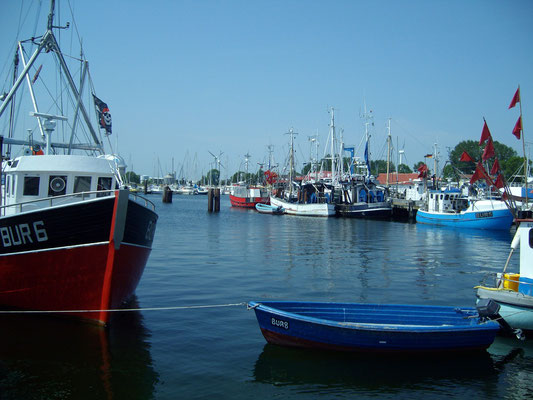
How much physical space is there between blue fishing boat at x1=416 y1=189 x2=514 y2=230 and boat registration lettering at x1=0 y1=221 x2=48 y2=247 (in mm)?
44439

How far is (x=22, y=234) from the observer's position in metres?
11.8

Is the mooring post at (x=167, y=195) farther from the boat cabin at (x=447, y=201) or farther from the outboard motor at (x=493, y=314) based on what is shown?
the outboard motor at (x=493, y=314)

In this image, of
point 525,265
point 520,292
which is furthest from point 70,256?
point 525,265

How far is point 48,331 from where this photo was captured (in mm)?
12109

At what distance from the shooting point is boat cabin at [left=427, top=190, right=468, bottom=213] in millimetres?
53531

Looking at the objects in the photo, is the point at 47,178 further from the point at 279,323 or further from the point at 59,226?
the point at 279,323

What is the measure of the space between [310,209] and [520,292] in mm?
53673

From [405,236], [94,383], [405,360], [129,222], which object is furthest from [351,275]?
[405,236]

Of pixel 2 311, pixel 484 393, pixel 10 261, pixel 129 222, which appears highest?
pixel 129 222

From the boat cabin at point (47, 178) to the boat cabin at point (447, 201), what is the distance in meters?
47.0

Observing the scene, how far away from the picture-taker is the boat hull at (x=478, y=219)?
150 ft

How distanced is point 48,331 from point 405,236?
33.4 meters

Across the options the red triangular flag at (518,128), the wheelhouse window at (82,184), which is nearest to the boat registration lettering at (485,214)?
the red triangular flag at (518,128)

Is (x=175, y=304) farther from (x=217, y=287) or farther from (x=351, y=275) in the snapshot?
(x=351, y=275)
